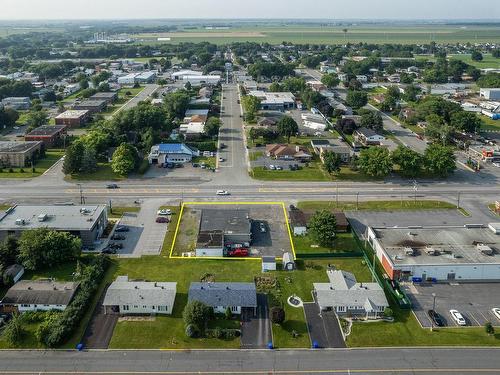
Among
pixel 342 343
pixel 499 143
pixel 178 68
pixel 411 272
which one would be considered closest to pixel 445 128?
pixel 499 143

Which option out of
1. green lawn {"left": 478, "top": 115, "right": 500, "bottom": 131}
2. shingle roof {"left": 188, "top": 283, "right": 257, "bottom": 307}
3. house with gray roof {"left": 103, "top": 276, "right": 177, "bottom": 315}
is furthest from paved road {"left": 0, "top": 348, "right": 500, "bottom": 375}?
green lawn {"left": 478, "top": 115, "right": 500, "bottom": 131}

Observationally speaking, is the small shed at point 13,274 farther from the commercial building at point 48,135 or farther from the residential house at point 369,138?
the residential house at point 369,138

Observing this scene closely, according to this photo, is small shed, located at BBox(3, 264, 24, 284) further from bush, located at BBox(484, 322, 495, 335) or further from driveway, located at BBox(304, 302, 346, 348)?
bush, located at BBox(484, 322, 495, 335)

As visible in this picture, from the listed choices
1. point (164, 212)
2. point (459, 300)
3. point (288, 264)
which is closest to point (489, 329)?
point (459, 300)

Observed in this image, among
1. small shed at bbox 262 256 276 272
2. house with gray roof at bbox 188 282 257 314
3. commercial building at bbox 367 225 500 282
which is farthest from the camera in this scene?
small shed at bbox 262 256 276 272

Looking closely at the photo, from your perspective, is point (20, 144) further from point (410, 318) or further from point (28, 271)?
point (410, 318)

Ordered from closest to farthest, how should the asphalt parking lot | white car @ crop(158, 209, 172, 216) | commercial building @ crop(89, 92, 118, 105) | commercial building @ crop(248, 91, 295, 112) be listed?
1. the asphalt parking lot
2. white car @ crop(158, 209, 172, 216)
3. commercial building @ crop(248, 91, 295, 112)
4. commercial building @ crop(89, 92, 118, 105)
